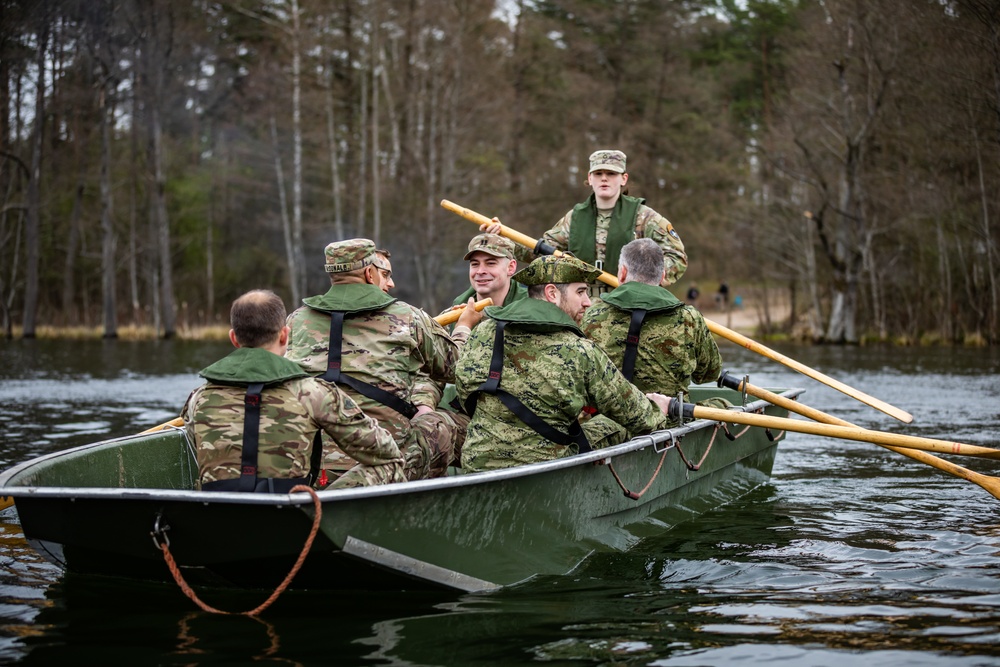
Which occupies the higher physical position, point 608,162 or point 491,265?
point 608,162

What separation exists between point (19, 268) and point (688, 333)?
31.6 metres

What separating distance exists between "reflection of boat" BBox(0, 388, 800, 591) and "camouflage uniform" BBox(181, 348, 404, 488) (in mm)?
297

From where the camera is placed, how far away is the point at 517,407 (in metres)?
5.18

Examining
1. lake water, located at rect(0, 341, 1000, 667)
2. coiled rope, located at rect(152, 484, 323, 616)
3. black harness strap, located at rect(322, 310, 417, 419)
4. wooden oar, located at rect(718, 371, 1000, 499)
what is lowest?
lake water, located at rect(0, 341, 1000, 667)

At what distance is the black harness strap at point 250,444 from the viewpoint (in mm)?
4387

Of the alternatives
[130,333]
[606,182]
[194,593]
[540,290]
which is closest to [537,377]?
[540,290]

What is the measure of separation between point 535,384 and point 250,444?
136 centimetres

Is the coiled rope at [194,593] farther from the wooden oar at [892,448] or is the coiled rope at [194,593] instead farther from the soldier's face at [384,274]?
the wooden oar at [892,448]

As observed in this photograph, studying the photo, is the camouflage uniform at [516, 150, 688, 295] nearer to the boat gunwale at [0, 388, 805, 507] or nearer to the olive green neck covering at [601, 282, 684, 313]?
the olive green neck covering at [601, 282, 684, 313]

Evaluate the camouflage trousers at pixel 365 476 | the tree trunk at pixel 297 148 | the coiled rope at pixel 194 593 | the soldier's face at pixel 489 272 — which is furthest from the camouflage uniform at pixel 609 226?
the tree trunk at pixel 297 148

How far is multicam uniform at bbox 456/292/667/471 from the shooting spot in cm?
508

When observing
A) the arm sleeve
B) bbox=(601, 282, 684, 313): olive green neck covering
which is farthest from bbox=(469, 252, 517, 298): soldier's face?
the arm sleeve

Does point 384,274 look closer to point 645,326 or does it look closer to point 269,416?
point 645,326

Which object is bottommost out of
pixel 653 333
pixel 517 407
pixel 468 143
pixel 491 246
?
pixel 517 407
